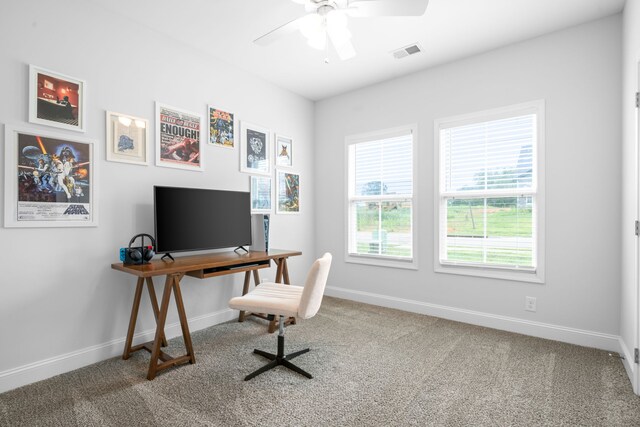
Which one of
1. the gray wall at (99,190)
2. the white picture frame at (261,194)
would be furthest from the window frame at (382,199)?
the gray wall at (99,190)

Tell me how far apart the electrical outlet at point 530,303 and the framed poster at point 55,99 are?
4071mm

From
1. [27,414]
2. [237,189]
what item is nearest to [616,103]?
[237,189]

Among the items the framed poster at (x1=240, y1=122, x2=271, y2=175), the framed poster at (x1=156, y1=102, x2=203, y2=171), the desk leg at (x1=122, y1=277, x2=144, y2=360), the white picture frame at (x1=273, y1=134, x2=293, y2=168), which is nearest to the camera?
the desk leg at (x1=122, y1=277, x2=144, y2=360)

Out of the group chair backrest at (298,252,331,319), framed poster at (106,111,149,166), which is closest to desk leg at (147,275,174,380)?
chair backrest at (298,252,331,319)

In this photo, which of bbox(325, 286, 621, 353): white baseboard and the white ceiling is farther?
bbox(325, 286, 621, 353): white baseboard

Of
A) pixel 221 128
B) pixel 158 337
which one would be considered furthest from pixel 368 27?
→ pixel 158 337

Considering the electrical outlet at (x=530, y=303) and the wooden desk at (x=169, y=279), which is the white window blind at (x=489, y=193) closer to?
the electrical outlet at (x=530, y=303)

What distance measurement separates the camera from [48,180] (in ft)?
7.69

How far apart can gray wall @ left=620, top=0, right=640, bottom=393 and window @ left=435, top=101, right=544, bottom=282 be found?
59cm

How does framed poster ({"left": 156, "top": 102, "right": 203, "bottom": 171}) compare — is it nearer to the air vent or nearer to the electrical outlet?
the air vent

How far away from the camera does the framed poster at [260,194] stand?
12.6 ft

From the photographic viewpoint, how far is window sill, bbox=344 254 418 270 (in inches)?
154

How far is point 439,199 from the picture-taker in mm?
3711

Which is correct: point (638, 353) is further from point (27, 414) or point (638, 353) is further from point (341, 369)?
point (27, 414)
